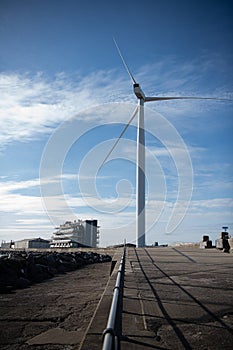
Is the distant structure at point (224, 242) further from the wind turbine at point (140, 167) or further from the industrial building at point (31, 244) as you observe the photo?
the industrial building at point (31, 244)

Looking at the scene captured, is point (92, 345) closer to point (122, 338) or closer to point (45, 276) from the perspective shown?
point (122, 338)

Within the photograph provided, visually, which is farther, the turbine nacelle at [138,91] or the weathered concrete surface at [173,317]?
the turbine nacelle at [138,91]

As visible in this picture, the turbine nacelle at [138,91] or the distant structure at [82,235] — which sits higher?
the turbine nacelle at [138,91]

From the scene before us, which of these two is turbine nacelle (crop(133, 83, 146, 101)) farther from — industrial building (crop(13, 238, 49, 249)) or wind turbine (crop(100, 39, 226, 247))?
industrial building (crop(13, 238, 49, 249))

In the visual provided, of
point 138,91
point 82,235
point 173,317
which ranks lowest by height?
point 173,317

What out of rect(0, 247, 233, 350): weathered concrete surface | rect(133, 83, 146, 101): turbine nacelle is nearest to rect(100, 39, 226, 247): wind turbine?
rect(133, 83, 146, 101): turbine nacelle

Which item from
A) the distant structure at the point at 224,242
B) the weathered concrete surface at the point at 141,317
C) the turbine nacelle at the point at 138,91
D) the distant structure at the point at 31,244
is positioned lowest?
the weathered concrete surface at the point at 141,317

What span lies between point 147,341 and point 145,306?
Answer: 1479mm

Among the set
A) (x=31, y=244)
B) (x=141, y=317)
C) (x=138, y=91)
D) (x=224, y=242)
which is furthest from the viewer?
(x=31, y=244)

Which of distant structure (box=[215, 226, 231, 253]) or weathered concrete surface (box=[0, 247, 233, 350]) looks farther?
distant structure (box=[215, 226, 231, 253])

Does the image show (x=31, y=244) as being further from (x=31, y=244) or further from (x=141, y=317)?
(x=141, y=317)

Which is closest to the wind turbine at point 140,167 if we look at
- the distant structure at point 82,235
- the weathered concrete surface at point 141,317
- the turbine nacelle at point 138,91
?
the turbine nacelle at point 138,91

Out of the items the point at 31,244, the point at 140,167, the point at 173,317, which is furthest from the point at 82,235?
the point at 173,317

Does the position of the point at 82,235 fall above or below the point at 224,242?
above
